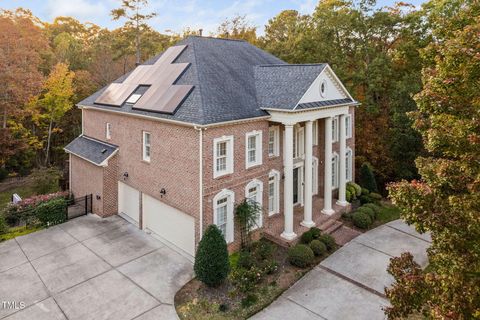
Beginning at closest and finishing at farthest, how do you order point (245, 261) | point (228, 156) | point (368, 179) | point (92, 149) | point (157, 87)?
point (245, 261) → point (228, 156) → point (157, 87) → point (92, 149) → point (368, 179)

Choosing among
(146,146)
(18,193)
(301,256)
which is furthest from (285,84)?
(18,193)

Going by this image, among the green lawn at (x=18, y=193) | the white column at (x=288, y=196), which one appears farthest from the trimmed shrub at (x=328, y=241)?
the green lawn at (x=18, y=193)

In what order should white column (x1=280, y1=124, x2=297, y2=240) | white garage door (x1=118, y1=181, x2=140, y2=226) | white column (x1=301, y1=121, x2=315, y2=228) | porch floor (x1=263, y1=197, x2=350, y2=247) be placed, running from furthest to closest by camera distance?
white garage door (x1=118, y1=181, x2=140, y2=226) < white column (x1=301, y1=121, x2=315, y2=228) < porch floor (x1=263, y1=197, x2=350, y2=247) < white column (x1=280, y1=124, x2=297, y2=240)

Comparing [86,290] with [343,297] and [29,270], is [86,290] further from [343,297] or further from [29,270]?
[343,297]

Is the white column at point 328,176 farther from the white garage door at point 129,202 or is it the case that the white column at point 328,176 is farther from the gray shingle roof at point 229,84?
the white garage door at point 129,202

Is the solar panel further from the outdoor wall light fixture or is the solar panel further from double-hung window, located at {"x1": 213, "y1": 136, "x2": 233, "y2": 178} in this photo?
the outdoor wall light fixture

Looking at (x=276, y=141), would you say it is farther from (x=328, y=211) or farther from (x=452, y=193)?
(x=452, y=193)

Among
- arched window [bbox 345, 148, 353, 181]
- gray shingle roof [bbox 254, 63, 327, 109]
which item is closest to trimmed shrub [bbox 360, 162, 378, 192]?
arched window [bbox 345, 148, 353, 181]
